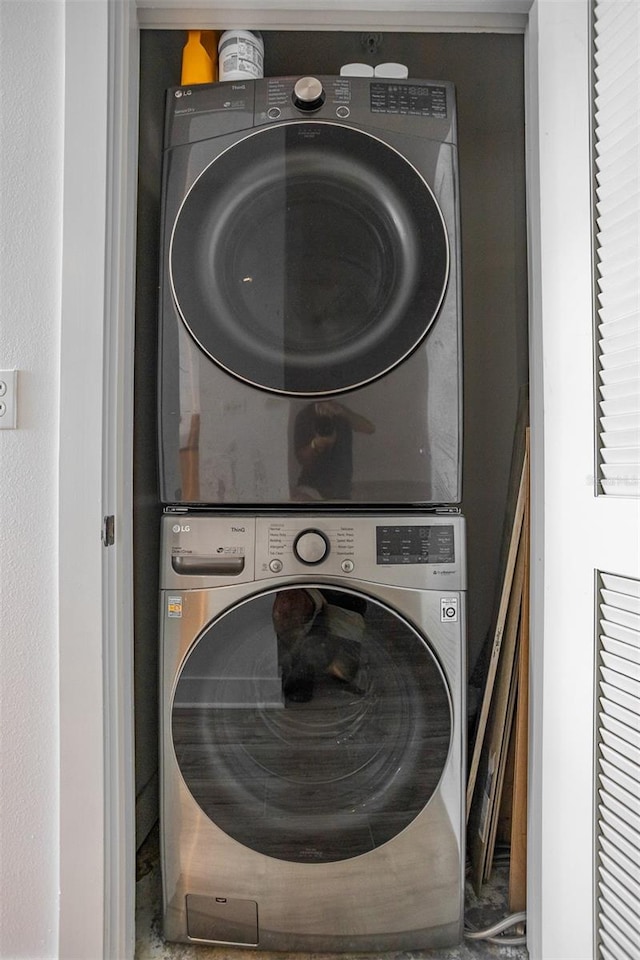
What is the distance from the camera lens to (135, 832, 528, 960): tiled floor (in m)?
1.21

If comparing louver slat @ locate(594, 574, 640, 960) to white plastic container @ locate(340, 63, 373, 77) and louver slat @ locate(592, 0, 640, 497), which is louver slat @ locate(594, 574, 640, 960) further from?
white plastic container @ locate(340, 63, 373, 77)

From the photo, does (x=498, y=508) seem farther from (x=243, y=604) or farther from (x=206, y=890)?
(x=206, y=890)

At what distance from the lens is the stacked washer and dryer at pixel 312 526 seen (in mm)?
1187

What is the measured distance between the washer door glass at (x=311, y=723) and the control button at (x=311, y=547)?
58 millimetres

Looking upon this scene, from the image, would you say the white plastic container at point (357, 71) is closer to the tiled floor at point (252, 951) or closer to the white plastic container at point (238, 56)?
the white plastic container at point (238, 56)

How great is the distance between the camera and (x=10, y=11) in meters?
1.12

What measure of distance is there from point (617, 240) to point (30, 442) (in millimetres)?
1006

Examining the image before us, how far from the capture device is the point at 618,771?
0.95m

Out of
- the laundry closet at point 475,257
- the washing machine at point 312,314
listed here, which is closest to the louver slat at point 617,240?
the washing machine at point 312,314

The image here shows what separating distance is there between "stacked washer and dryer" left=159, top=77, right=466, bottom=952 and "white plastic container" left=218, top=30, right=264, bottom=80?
8 cm

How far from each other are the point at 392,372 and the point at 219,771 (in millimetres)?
808

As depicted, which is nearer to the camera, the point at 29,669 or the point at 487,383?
the point at 29,669

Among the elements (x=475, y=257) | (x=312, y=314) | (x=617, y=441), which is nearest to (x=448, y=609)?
(x=617, y=441)

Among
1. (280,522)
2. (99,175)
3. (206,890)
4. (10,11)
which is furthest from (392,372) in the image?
(206,890)
